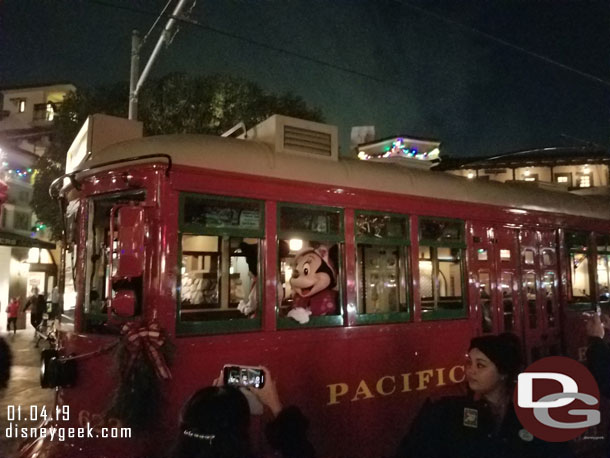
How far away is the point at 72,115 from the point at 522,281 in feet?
48.5

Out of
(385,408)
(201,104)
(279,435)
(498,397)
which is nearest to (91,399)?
(279,435)

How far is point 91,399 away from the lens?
380cm

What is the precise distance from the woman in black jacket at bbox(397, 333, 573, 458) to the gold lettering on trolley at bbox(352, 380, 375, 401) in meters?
1.34

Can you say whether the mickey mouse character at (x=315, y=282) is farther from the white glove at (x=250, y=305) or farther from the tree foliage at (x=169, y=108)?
the tree foliage at (x=169, y=108)

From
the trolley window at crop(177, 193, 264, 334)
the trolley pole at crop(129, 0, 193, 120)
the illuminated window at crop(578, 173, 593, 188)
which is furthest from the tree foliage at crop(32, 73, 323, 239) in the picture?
the illuminated window at crop(578, 173, 593, 188)

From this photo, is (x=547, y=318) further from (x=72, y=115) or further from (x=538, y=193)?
(x=72, y=115)

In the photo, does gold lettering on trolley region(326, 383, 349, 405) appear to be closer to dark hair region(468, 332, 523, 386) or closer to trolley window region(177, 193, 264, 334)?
trolley window region(177, 193, 264, 334)

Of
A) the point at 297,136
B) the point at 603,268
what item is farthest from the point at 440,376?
the point at 603,268

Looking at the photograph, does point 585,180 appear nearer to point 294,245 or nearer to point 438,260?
point 438,260

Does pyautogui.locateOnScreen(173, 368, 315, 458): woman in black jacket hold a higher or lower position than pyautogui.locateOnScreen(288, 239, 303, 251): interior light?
lower

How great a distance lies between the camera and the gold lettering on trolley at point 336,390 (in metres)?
4.31

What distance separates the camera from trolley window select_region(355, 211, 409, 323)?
4719 millimetres

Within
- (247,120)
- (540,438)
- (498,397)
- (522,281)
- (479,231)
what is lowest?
(540,438)

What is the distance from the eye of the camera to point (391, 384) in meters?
4.70
